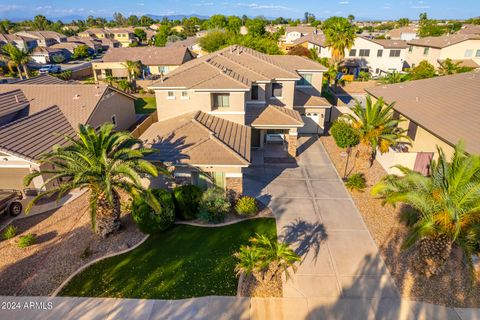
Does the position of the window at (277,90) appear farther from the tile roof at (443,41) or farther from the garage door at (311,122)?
the tile roof at (443,41)

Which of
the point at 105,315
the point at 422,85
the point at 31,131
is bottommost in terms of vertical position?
the point at 105,315

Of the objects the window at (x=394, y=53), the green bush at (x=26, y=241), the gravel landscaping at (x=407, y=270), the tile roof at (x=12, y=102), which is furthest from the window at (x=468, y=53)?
the green bush at (x=26, y=241)

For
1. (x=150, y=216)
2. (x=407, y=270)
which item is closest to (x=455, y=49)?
(x=407, y=270)

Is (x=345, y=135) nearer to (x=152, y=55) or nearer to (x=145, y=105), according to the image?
(x=145, y=105)

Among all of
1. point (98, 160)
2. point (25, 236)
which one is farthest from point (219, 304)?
point (25, 236)

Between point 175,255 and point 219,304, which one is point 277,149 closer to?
point 175,255
